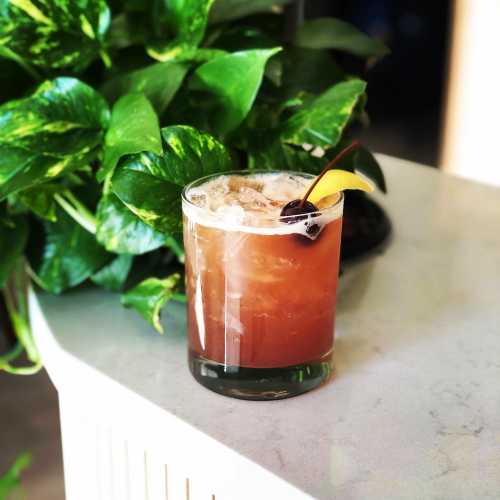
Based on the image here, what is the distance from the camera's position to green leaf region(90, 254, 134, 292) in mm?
823

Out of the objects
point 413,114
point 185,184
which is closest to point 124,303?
point 185,184

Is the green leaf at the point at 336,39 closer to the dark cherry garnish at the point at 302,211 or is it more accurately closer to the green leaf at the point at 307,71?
the green leaf at the point at 307,71

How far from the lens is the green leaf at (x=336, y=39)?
0.90 m

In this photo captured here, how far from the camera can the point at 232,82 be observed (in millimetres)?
728

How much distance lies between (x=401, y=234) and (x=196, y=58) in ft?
1.20

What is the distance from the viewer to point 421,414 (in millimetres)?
633

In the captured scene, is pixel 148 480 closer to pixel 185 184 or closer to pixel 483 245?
pixel 185 184

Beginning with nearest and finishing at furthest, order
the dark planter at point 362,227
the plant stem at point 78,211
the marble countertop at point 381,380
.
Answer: the marble countertop at point 381,380 < the plant stem at point 78,211 < the dark planter at point 362,227

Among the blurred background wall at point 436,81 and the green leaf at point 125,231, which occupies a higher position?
the green leaf at point 125,231

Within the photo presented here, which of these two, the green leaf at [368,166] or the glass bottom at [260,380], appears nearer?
the glass bottom at [260,380]

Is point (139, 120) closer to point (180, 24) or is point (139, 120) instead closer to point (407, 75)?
point (180, 24)

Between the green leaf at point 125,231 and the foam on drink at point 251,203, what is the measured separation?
0.35 ft

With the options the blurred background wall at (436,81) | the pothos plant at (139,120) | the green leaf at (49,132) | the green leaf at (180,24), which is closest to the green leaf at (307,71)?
the pothos plant at (139,120)

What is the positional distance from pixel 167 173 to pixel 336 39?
36 centimetres
